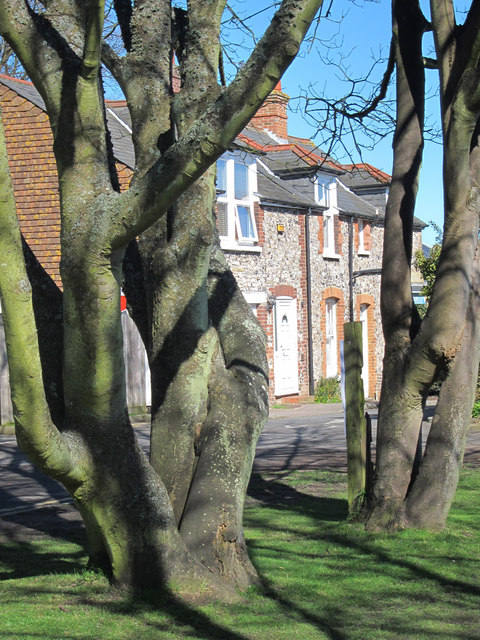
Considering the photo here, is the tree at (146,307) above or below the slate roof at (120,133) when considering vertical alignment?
below

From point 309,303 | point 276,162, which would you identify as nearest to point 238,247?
point 276,162

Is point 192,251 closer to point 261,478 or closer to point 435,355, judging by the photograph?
point 435,355

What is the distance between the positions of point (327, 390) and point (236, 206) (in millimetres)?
6591

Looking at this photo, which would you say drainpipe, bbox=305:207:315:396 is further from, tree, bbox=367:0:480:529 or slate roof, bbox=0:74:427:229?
tree, bbox=367:0:480:529

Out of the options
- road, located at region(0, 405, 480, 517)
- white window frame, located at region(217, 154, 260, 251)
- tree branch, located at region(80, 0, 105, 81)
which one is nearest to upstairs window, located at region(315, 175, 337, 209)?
white window frame, located at region(217, 154, 260, 251)

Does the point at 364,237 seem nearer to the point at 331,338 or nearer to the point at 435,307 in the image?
the point at 331,338

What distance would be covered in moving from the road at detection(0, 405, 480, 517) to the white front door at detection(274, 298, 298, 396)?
3.75 meters

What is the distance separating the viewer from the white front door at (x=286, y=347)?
82.8 ft

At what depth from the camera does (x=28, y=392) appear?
4.37m

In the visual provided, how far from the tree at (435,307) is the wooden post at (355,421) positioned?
0.34 m

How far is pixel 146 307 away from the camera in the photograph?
6.57 meters

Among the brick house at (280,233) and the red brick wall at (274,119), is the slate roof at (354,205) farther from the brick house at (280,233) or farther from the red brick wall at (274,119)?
the red brick wall at (274,119)

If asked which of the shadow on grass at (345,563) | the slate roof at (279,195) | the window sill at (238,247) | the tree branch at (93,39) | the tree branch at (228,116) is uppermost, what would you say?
the slate roof at (279,195)

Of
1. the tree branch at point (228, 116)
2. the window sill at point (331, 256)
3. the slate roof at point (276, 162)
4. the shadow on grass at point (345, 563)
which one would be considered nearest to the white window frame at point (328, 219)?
the window sill at point (331, 256)
